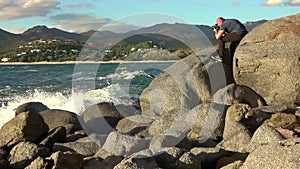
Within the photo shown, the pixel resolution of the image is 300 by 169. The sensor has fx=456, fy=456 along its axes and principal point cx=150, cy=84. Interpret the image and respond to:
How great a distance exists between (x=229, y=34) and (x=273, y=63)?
2.03 m

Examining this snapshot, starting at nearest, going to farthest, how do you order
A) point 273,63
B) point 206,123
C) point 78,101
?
point 206,123 < point 273,63 < point 78,101

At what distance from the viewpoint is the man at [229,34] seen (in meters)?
12.0

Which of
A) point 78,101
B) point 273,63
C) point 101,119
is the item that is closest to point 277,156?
point 273,63

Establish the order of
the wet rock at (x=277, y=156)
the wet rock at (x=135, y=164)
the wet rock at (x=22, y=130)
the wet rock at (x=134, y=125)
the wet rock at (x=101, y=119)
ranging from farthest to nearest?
1. the wet rock at (x=101, y=119)
2. the wet rock at (x=134, y=125)
3. the wet rock at (x=22, y=130)
4. the wet rock at (x=135, y=164)
5. the wet rock at (x=277, y=156)

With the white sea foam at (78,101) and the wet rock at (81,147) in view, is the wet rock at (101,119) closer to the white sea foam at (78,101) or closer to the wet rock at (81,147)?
the wet rock at (81,147)

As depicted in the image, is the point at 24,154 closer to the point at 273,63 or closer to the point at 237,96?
the point at 237,96

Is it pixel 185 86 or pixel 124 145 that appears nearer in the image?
pixel 124 145

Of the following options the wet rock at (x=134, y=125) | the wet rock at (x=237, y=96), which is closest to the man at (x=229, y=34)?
the wet rock at (x=237, y=96)

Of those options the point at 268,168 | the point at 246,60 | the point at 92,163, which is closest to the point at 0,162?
the point at 92,163

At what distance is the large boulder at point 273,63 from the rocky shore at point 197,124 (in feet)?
0.07

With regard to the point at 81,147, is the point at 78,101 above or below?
below

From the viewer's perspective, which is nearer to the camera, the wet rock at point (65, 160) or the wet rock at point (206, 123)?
the wet rock at point (65, 160)

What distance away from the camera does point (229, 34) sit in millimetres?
12359

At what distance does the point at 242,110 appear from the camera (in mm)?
8227
